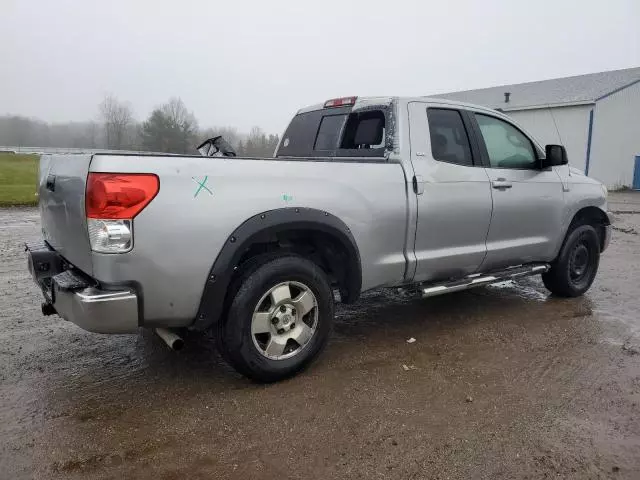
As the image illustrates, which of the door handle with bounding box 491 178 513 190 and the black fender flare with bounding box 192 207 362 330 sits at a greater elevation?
the door handle with bounding box 491 178 513 190

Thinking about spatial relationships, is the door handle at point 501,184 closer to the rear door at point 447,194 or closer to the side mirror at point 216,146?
the rear door at point 447,194

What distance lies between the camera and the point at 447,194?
4.24 m

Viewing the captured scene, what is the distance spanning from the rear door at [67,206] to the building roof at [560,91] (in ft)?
81.8

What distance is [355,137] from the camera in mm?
4566

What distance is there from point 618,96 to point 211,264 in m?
27.6

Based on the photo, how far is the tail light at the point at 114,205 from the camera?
2762 millimetres

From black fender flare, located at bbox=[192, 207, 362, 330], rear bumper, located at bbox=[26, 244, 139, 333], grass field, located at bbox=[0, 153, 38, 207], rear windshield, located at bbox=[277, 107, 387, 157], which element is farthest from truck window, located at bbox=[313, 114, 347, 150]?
grass field, located at bbox=[0, 153, 38, 207]

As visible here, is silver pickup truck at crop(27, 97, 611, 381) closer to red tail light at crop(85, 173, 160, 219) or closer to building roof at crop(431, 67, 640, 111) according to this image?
red tail light at crop(85, 173, 160, 219)

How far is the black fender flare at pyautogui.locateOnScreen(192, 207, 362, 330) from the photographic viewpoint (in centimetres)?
309

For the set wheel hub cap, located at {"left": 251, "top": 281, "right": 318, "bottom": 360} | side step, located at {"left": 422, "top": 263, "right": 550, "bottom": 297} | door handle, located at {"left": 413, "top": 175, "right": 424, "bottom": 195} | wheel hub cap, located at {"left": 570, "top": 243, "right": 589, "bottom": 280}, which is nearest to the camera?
wheel hub cap, located at {"left": 251, "top": 281, "right": 318, "bottom": 360}

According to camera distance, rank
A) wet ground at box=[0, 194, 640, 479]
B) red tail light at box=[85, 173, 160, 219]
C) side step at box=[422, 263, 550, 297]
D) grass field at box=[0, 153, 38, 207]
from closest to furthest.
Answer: wet ground at box=[0, 194, 640, 479]
red tail light at box=[85, 173, 160, 219]
side step at box=[422, 263, 550, 297]
grass field at box=[0, 153, 38, 207]

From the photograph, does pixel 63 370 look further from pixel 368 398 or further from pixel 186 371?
pixel 368 398

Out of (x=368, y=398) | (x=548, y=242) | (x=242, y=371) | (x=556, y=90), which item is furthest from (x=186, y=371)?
(x=556, y=90)

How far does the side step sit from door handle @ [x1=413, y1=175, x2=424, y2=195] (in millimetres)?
806
